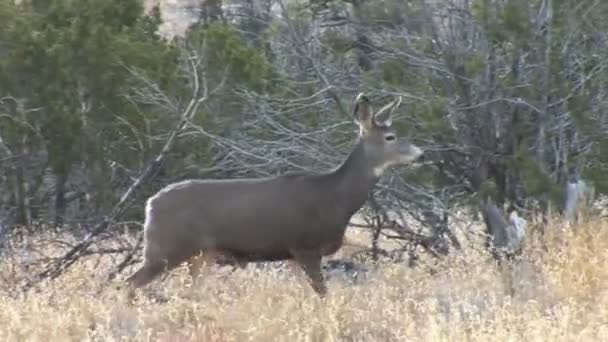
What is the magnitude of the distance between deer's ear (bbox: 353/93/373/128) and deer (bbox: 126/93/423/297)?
1.87 ft

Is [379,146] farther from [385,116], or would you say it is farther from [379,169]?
[385,116]

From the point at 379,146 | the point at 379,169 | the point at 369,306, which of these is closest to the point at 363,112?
the point at 379,146

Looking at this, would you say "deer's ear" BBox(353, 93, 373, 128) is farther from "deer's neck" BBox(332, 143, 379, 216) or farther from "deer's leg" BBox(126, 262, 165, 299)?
"deer's leg" BBox(126, 262, 165, 299)

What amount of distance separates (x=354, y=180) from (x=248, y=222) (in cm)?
98

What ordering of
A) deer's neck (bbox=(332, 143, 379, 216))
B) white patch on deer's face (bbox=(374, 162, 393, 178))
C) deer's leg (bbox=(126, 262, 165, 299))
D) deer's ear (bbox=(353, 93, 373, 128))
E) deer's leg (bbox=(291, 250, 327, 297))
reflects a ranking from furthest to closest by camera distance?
white patch on deer's face (bbox=(374, 162, 393, 178)) < deer's ear (bbox=(353, 93, 373, 128)) < deer's neck (bbox=(332, 143, 379, 216)) < deer's leg (bbox=(126, 262, 165, 299)) < deer's leg (bbox=(291, 250, 327, 297))

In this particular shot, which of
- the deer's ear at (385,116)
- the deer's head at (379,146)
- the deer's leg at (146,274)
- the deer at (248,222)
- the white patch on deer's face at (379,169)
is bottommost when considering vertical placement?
the deer's leg at (146,274)

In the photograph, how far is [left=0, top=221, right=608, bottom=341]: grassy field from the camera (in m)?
7.36

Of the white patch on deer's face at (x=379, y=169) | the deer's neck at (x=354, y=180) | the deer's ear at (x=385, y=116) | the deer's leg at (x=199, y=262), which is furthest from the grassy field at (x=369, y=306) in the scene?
the deer's ear at (x=385, y=116)

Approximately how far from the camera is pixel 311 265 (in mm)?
9414

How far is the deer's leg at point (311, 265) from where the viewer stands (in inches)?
362

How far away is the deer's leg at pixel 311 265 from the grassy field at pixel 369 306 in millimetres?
99

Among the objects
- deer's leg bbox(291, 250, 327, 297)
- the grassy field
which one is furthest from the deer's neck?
the grassy field

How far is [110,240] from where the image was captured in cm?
1168

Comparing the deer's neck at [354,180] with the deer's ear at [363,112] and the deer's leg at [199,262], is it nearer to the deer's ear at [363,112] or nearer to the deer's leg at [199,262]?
the deer's ear at [363,112]
